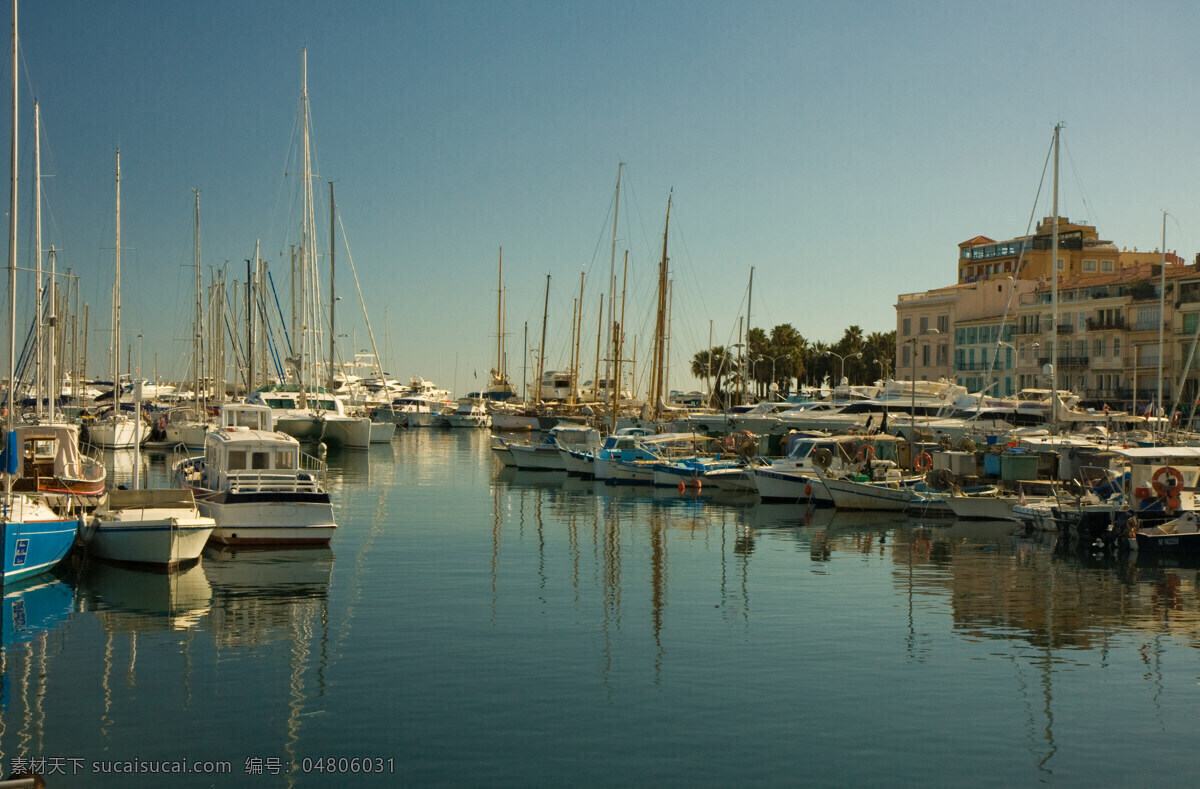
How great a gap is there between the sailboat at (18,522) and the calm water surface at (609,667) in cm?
64

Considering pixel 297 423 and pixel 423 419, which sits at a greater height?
pixel 297 423

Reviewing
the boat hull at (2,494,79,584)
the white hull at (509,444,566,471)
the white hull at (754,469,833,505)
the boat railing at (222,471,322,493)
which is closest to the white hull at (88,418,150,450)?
the white hull at (509,444,566,471)

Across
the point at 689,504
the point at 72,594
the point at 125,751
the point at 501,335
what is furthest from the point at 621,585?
the point at 501,335

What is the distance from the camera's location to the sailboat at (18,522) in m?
23.7

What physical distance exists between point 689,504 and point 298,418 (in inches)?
1429

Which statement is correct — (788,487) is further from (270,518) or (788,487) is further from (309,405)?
(309,405)

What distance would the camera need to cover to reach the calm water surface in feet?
46.7

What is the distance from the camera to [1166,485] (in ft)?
104

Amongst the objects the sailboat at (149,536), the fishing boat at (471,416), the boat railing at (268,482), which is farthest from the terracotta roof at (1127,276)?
the sailboat at (149,536)

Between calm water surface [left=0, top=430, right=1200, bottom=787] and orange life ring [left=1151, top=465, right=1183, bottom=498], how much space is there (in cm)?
323

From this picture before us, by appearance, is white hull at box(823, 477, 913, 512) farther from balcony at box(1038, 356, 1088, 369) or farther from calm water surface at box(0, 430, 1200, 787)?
balcony at box(1038, 356, 1088, 369)

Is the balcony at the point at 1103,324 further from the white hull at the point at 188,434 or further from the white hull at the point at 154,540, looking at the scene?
the white hull at the point at 154,540

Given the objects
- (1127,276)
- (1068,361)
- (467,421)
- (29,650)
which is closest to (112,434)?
(467,421)

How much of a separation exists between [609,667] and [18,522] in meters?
13.9
